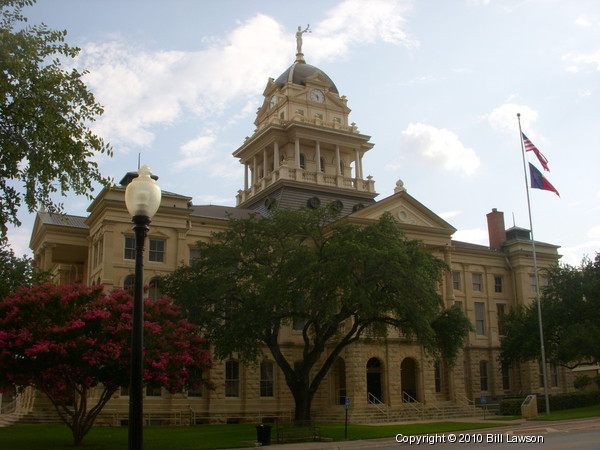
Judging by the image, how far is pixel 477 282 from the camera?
5669cm

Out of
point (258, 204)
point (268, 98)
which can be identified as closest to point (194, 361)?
point (258, 204)

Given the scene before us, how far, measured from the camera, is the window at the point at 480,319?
55.6 m

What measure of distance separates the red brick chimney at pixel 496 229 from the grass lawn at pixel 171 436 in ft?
79.9

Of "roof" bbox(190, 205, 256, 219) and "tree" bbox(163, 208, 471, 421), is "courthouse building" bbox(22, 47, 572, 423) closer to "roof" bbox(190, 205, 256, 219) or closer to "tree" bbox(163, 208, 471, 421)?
"roof" bbox(190, 205, 256, 219)

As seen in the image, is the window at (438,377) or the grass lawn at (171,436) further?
the window at (438,377)

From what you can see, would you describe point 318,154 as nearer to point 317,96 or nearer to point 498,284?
point 317,96

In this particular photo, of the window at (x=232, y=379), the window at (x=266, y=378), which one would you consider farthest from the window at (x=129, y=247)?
the window at (x=266, y=378)

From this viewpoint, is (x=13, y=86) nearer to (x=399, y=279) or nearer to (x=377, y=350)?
(x=399, y=279)

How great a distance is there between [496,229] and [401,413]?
956 inches

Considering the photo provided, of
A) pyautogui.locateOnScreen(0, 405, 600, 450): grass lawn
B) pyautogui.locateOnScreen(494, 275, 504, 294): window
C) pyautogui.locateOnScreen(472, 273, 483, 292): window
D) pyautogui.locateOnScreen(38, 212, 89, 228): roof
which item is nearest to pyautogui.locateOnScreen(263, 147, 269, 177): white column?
pyautogui.locateOnScreen(38, 212, 89, 228): roof

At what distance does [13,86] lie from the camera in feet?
61.3

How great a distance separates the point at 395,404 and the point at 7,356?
2742cm

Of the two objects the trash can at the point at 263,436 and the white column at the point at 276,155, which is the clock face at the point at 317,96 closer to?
the white column at the point at 276,155

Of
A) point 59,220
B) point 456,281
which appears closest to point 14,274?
point 59,220
